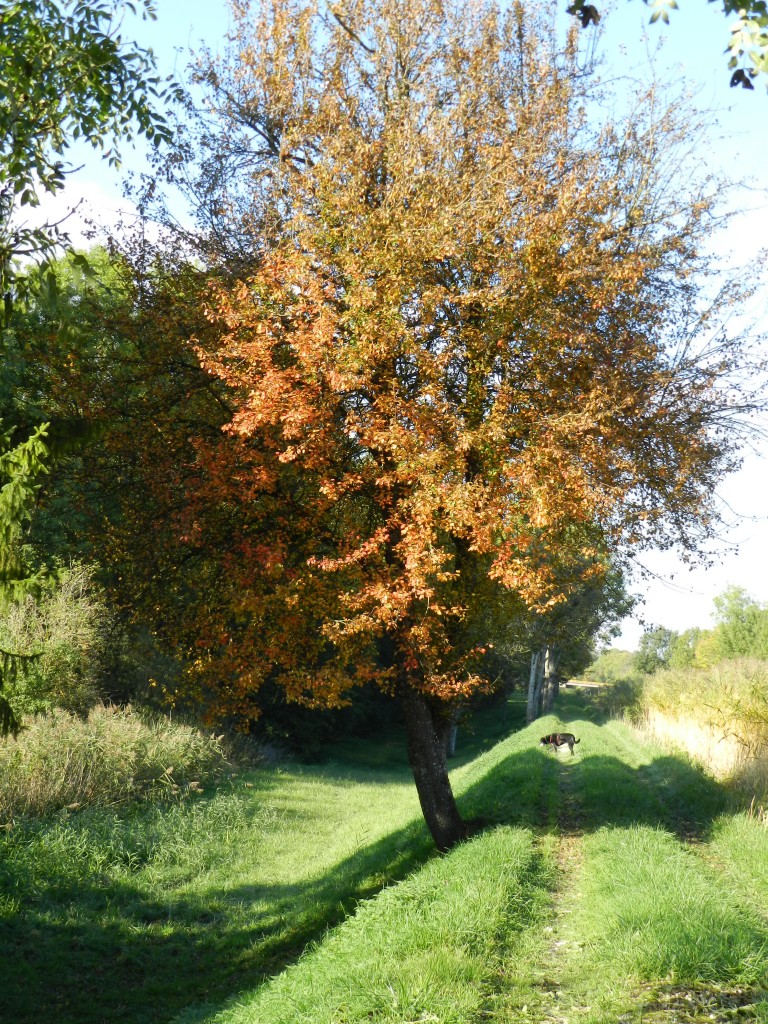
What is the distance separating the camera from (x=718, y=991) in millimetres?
6242

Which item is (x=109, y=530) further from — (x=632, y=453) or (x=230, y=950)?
(x=632, y=453)

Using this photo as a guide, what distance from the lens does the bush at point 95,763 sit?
14.7 metres

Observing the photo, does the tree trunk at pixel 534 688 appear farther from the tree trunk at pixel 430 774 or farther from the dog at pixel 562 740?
the tree trunk at pixel 430 774

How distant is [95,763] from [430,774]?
23.8ft

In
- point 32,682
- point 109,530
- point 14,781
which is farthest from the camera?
point 32,682

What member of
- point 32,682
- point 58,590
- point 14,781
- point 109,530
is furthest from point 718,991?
point 58,590

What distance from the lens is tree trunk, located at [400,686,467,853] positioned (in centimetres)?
1232

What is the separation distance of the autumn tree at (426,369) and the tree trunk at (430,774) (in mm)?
40

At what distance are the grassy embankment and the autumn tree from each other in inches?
101

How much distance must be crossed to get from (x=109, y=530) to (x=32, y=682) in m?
9.05

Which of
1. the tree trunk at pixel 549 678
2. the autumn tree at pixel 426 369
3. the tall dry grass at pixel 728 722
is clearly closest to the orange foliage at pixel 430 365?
the autumn tree at pixel 426 369

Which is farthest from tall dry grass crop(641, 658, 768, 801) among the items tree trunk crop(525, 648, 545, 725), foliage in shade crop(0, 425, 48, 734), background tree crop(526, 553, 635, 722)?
tree trunk crop(525, 648, 545, 725)

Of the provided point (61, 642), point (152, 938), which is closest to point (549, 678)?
point (61, 642)

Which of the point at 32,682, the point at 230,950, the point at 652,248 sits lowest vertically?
the point at 230,950
